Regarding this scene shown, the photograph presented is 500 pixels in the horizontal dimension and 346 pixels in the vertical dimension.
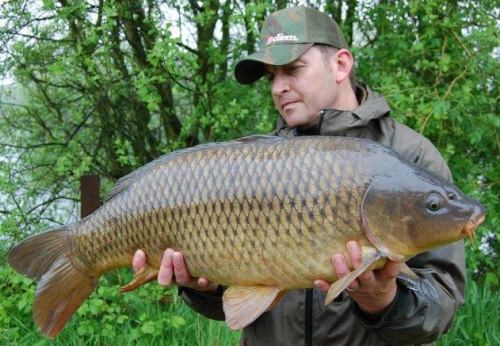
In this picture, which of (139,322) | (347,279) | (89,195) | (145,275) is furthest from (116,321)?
(347,279)

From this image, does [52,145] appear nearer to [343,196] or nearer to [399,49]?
[399,49]

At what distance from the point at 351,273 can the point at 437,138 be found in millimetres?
1954

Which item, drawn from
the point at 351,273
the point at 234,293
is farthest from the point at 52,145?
the point at 351,273

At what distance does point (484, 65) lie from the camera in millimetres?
2951

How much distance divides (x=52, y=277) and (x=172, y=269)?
36 centimetres

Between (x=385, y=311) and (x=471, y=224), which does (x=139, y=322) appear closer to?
(x=385, y=311)

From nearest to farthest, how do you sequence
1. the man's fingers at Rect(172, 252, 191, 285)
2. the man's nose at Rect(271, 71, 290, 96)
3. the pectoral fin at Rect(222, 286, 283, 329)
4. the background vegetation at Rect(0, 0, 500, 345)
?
the pectoral fin at Rect(222, 286, 283, 329) → the man's fingers at Rect(172, 252, 191, 285) → the man's nose at Rect(271, 71, 290, 96) → the background vegetation at Rect(0, 0, 500, 345)

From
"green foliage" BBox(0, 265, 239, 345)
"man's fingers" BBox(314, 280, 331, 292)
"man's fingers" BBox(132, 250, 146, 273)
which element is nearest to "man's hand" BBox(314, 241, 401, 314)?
"man's fingers" BBox(314, 280, 331, 292)

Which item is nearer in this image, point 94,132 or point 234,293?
point 234,293

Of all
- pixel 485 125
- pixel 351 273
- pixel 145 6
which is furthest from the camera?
pixel 145 6

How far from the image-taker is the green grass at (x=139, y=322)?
2.53 m

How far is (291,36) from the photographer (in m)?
1.69

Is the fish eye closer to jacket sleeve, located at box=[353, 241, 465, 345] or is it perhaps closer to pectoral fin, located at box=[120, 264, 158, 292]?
jacket sleeve, located at box=[353, 241, 465, 345]

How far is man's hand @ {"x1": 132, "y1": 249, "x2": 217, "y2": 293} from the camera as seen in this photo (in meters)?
1.45
